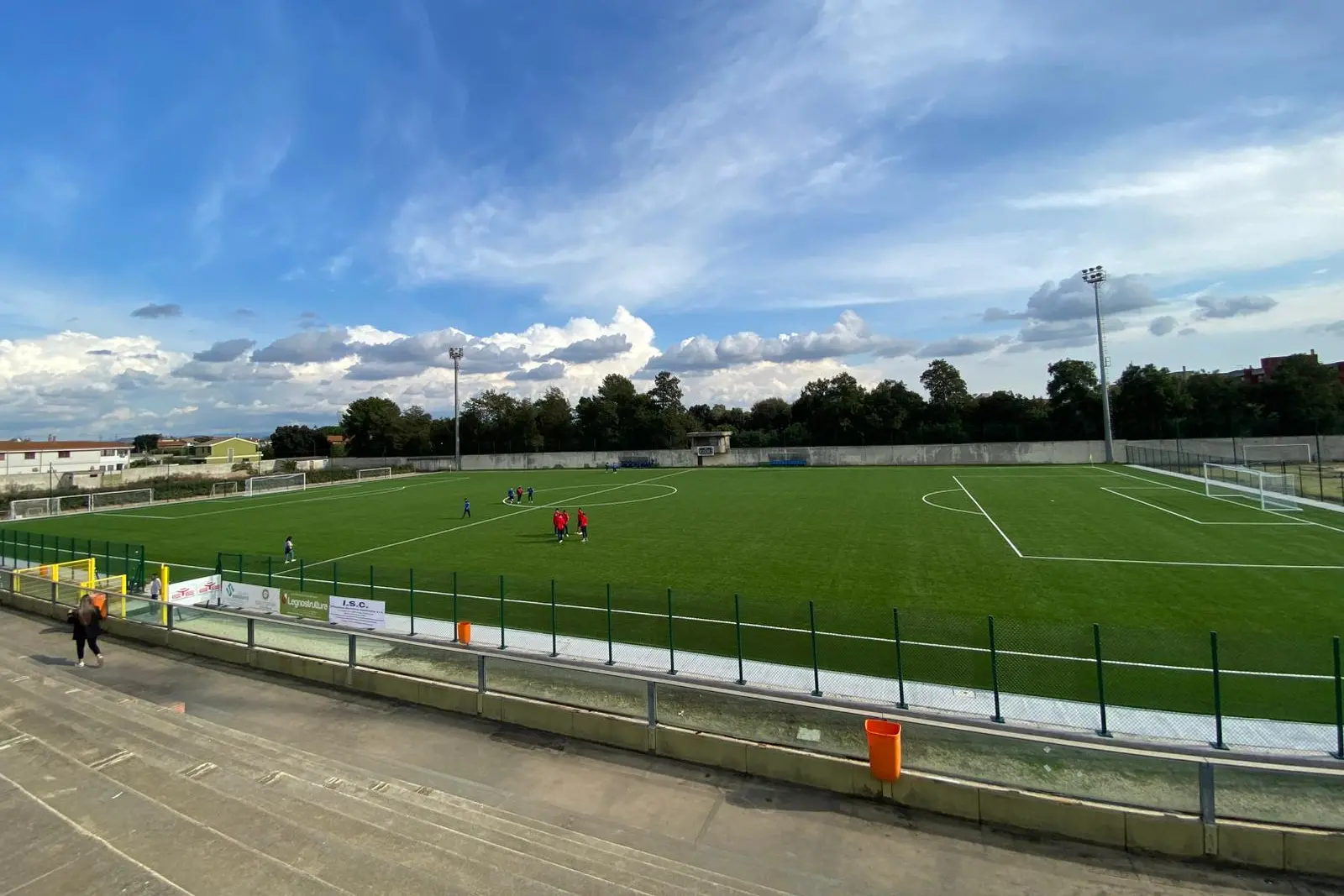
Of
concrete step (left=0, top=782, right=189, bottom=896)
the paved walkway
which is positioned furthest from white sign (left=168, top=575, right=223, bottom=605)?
concrete step (left=0, top=782, right=189, bottom=896)

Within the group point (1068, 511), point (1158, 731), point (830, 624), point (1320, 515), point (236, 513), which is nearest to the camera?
point (1158, 731)

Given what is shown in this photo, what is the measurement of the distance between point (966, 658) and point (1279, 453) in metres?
79.5

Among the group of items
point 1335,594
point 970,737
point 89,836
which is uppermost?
point 970,737

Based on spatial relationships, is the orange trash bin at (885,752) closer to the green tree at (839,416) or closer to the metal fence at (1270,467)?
the metal fence at (1270,467)

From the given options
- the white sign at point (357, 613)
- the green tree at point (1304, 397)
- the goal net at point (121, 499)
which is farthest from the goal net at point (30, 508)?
the green tree at point (1304, 397)

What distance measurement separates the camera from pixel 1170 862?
21.0 feet

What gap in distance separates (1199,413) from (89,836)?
326 feet

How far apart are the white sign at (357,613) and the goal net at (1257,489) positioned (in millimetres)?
42154

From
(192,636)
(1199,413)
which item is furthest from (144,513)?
(1199,413)

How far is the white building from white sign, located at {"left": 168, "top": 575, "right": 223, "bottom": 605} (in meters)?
92.5

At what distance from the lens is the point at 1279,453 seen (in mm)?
66750

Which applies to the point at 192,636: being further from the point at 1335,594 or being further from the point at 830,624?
the point at 1335,594

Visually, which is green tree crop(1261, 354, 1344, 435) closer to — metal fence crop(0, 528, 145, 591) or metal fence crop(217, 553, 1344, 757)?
metal fence crop(217, 553, 1344, 757)

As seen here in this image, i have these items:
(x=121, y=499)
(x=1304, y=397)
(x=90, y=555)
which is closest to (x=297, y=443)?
(x=121, y=499)
